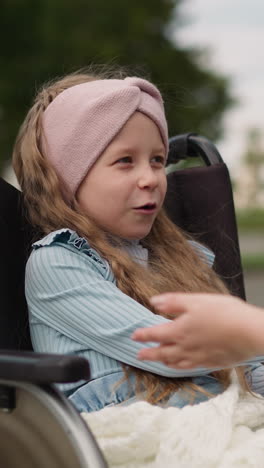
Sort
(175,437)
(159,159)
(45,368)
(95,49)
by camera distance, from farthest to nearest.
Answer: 1. (95,49)
2. (159,159)
3. (175,437)
4. (45,368)

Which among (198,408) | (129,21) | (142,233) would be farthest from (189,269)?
(129,21)

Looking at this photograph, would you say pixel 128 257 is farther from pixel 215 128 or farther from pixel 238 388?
pixel 215 128

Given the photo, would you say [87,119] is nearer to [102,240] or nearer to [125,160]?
[125,160]

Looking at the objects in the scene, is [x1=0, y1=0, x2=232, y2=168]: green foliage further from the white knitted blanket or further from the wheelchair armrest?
the wheelchair armrest

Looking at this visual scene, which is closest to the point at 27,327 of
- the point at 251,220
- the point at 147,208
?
the point at 147,208

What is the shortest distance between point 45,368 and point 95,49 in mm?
16685

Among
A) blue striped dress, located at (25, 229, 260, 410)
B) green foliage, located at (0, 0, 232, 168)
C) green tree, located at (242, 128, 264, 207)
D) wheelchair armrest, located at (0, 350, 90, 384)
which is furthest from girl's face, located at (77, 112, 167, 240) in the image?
green tree, located at (242, 128, 264, 207)

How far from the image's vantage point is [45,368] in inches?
50.3

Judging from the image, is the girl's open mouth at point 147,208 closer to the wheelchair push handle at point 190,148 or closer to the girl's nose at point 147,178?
the girl's nose at point 147,178

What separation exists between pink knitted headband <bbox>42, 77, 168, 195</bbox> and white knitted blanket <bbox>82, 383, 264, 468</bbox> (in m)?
0.64

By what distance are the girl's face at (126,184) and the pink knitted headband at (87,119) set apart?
0.02 metres

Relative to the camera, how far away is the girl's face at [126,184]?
1939 mm

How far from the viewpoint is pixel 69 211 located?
77.5 inches

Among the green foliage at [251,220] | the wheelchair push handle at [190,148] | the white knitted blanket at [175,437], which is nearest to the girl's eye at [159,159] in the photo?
the wheelchair push handle at [190,148]
